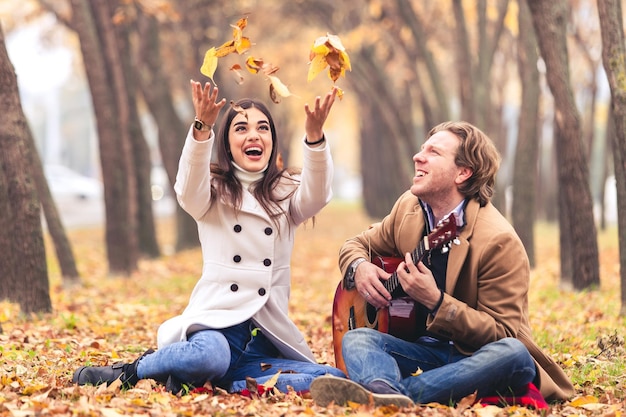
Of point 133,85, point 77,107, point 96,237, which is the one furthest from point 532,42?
point 77,107

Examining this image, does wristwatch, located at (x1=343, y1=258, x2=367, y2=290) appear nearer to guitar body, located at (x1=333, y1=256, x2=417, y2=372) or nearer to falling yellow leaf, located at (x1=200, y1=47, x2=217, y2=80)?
guitar body, located at (x1=333, y1=256, x2=417, y2=372)

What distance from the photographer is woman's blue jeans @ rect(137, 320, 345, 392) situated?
483cm

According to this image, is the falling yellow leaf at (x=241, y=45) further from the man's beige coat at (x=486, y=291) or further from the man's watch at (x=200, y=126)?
the man's beige coat at (x=486, y=291)

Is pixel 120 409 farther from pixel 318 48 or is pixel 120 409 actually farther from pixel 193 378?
pixel 318 48

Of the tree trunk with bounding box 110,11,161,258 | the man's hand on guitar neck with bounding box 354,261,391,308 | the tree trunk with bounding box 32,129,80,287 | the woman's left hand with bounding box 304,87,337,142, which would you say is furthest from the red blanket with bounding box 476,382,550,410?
the tree trunk with bounding box 110,11,161,258

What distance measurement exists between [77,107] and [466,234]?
63607mm

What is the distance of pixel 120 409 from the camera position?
4.33m

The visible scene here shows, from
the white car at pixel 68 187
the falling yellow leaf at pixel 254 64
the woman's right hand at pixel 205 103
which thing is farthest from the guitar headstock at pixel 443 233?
the white car at pixel 68 187

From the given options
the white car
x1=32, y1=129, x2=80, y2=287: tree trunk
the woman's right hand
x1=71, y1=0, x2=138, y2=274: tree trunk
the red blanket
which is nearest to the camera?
the red blanket

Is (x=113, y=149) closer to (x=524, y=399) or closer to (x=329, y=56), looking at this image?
(x=329, y=56)

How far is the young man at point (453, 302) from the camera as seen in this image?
4527mm

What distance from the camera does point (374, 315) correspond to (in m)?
5.12

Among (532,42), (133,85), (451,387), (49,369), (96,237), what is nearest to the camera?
(451,387)

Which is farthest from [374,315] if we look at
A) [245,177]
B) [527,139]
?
[527,139]
